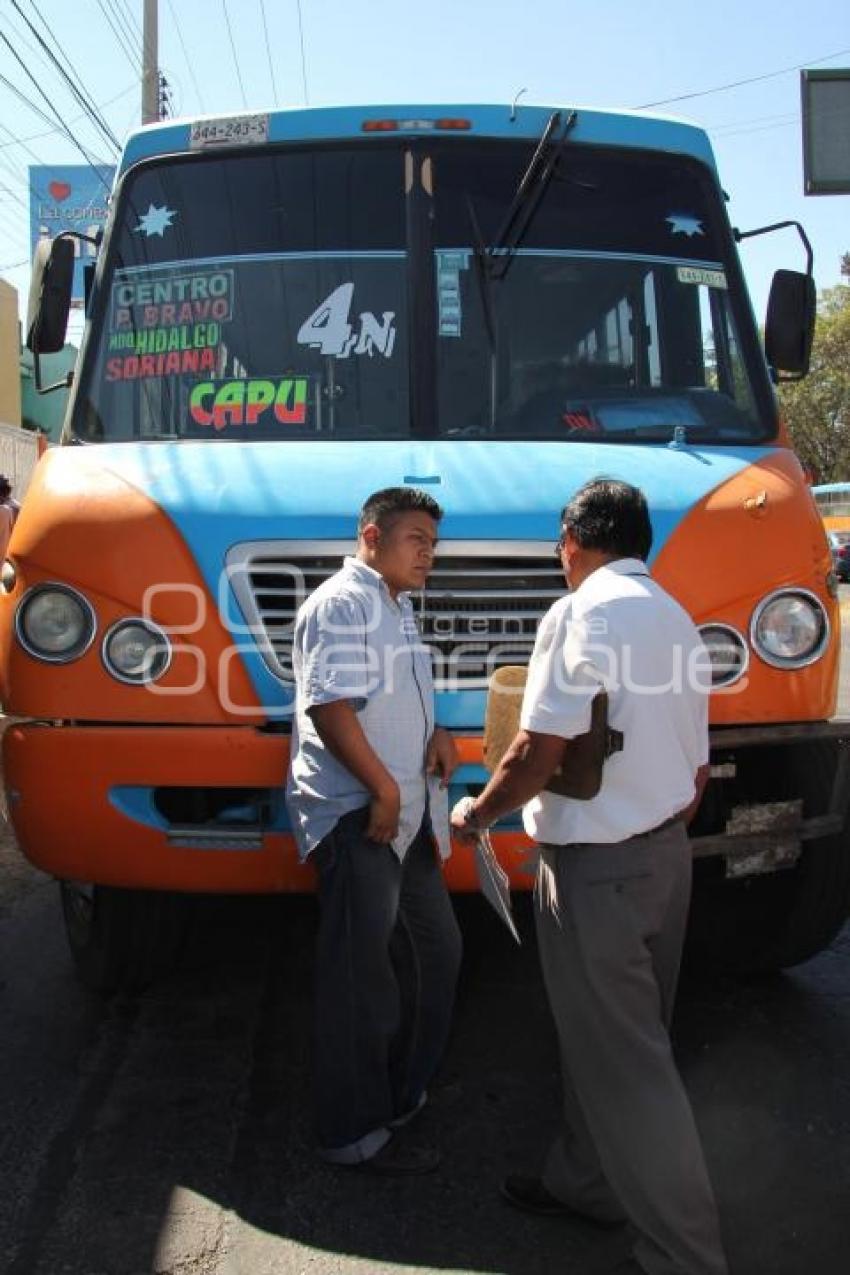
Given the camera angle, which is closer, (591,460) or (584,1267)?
(584,1267)

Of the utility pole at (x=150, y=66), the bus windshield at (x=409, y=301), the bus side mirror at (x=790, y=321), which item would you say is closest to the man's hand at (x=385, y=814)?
the bus windshield at (x=409, y=301)

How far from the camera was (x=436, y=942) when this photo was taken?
3408mm

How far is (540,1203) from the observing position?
3.02 metres

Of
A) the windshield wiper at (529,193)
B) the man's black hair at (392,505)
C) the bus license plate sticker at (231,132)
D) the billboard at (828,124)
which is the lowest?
the man's black hair at (392,505)

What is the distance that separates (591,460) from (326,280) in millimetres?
1228

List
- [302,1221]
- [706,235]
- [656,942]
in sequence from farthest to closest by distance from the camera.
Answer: [706,235] < [302,1221] < [656,942]

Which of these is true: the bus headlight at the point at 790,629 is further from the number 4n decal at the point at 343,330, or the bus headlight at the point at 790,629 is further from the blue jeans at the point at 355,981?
the number 4n decal at the point at 343,330

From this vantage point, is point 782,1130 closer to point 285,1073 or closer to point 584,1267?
point 584,1267

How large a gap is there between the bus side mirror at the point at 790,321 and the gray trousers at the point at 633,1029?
2.76 metres

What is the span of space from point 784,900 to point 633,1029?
5.29ft

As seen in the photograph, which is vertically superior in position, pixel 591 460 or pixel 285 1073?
pixel 591 460

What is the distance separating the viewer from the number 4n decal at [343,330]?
429 cm

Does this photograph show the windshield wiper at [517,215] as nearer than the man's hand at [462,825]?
No

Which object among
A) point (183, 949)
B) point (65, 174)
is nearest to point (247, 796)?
point (183, 949)
